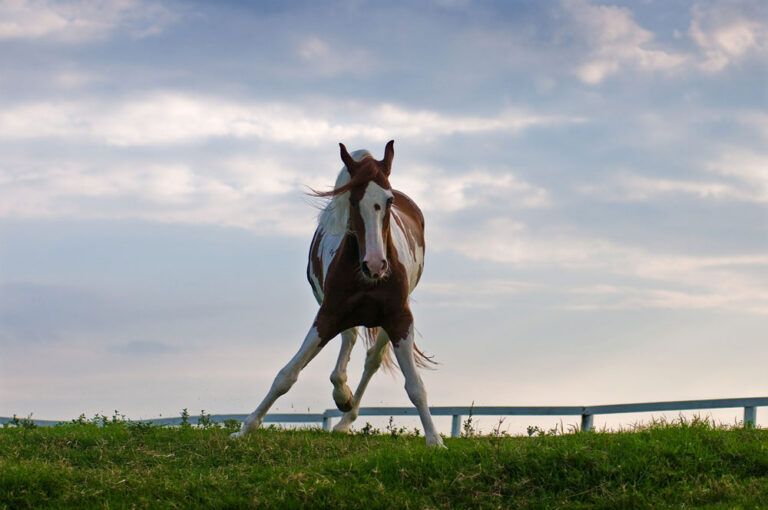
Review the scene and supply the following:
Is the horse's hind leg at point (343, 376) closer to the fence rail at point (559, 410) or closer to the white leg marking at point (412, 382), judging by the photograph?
the white leg marking at point (412, 382)

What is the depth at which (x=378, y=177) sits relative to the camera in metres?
10.1

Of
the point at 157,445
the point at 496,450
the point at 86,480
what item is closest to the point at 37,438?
the point at 157,445

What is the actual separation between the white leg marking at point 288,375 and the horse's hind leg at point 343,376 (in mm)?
1483

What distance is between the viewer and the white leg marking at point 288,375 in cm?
1114

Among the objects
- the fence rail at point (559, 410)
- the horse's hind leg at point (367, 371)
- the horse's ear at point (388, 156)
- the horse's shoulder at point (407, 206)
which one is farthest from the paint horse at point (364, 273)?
the fence rail at point (559, 410)

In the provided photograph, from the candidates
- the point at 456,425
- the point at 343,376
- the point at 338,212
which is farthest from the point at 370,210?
the point at 456,425

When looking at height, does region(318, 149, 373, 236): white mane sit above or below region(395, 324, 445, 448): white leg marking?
above

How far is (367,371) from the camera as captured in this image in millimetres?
13742

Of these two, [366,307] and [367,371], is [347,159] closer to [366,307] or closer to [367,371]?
[366,307]

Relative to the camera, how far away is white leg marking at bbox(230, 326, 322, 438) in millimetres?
11141

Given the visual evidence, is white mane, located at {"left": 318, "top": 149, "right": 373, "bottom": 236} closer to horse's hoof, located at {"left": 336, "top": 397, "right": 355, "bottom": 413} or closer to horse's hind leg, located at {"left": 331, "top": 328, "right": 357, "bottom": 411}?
horse's hind leg, located at {"left": 331, "top": 328, "right": 357, "bottom": 411}

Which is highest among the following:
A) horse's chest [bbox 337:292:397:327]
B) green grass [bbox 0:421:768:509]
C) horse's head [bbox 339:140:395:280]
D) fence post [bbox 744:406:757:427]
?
horse's head [bbox 339:140:395:280]

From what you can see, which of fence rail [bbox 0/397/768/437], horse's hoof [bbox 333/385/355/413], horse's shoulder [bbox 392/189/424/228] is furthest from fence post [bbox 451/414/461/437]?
horse's shoulder [bbox 392/189/424/228]

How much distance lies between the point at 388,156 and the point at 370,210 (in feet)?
3.53
